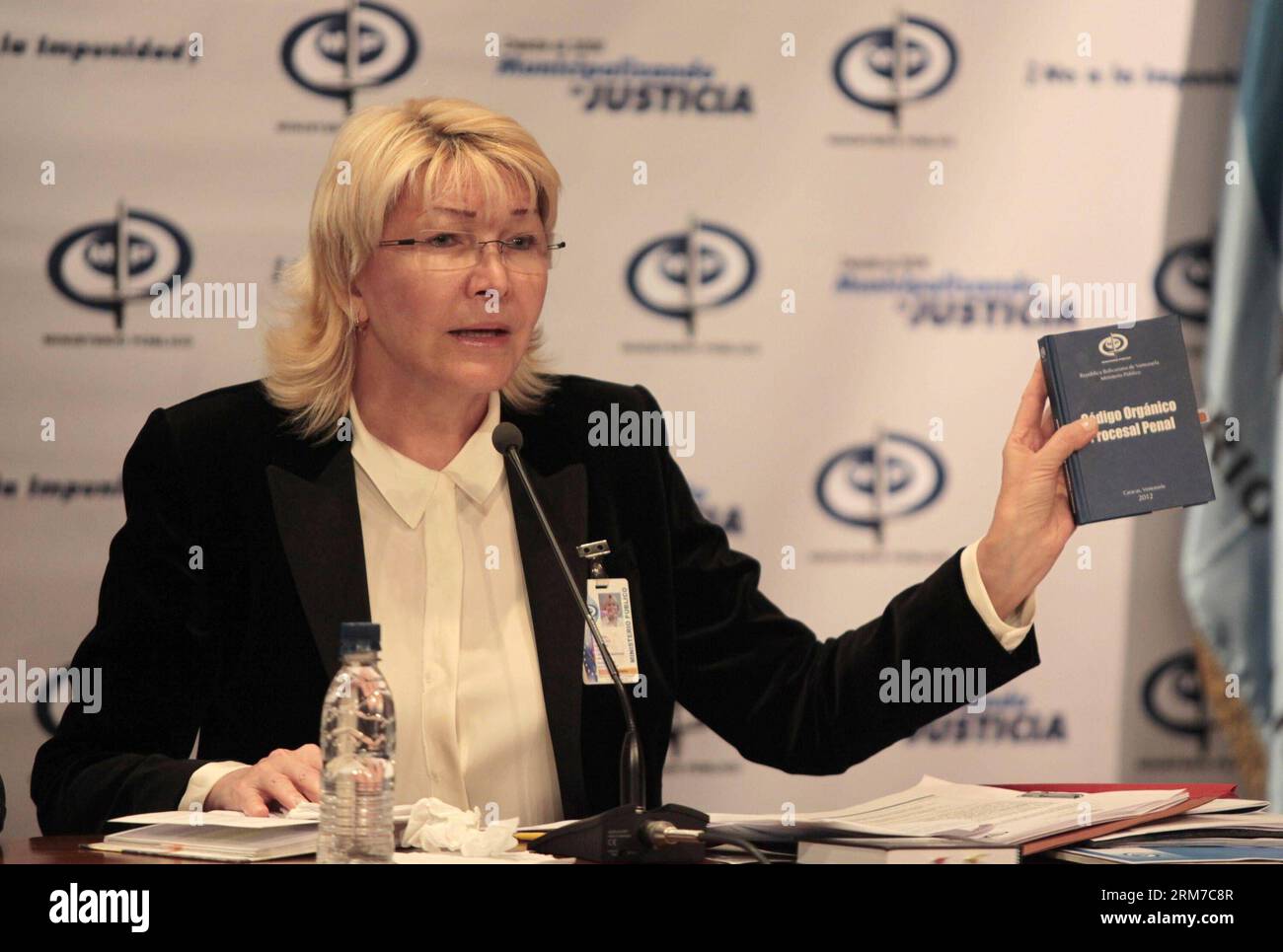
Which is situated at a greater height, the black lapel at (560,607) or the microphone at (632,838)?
the black lapel at (560,607)

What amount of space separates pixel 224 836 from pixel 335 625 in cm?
66

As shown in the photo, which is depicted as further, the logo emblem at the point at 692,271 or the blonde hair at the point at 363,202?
the logo emblem at the point at 692,271

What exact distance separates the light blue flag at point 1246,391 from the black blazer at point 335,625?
1.61 m

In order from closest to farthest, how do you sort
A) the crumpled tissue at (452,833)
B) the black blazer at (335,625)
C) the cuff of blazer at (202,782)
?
the crumpled tissue at (452,833) < the cuff of blazer at (202,782) < the black blazer at (335,625)

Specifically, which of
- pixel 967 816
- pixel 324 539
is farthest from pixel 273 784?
pixel 967 816

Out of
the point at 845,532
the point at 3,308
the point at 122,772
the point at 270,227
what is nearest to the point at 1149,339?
the point at 122,772

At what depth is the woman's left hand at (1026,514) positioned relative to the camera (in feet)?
6.79

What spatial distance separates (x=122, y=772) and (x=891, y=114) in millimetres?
2551

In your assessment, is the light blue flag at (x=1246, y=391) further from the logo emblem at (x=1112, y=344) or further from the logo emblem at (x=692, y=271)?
the logo emblem at (x=1112, y=344)

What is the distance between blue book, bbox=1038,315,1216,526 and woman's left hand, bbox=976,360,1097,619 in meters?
0.07

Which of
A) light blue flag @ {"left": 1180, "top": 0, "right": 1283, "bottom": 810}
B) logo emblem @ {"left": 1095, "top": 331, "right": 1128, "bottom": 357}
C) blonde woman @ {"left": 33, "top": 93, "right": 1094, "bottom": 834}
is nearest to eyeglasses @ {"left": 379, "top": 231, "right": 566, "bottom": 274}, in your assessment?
blonde woman @ {"left": 33, "top": 93, "right": 1094, "bottom": 834}

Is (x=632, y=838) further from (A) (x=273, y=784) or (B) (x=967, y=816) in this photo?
(A) (x=273, y=784)

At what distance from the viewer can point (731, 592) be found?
102 inches

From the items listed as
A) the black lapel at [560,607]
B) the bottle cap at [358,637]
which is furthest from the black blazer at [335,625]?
the bottle cap at [358,637]
